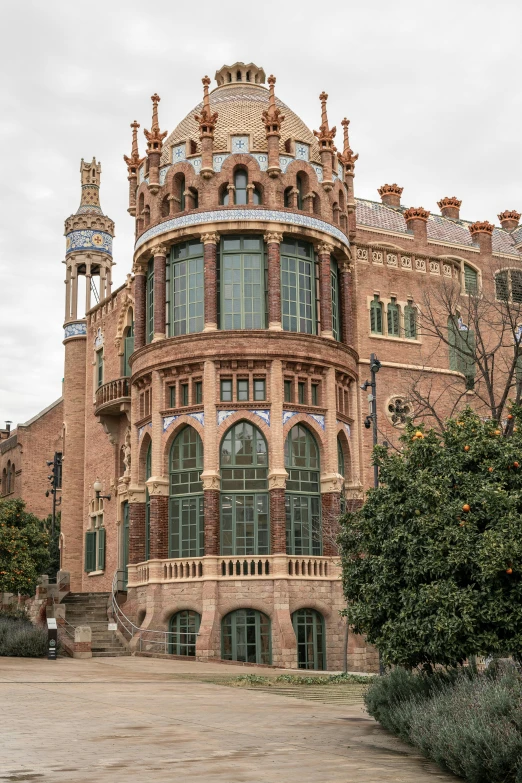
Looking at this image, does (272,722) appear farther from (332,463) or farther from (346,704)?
(332,463)

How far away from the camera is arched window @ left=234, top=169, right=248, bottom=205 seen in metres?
34.2

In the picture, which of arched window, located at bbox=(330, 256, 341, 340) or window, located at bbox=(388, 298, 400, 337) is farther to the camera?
window, located at bbox=(388, 298, 400, 337)

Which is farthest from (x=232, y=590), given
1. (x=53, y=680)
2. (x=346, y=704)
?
(x=346, y=704)

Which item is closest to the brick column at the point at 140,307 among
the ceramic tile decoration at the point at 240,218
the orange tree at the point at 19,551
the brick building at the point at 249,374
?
the brick building at the point at 249,374

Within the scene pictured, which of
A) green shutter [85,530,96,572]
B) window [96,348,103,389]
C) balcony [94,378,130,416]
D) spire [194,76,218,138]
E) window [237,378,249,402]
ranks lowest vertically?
green shutter [85,530,96,572]

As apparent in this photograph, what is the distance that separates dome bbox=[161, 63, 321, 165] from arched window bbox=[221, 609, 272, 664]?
16157 mm

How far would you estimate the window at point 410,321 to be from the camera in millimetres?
38156

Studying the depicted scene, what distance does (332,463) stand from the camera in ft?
108

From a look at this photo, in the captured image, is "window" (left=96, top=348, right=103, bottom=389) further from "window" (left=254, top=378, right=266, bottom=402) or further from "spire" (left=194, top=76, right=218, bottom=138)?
"spire" (left=194, top=76, right=218, bottom=138)

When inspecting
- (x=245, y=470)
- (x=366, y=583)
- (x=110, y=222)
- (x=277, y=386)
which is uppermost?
(x=110, y=222)

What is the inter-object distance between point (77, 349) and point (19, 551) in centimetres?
1185

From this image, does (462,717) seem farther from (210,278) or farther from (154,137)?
(154,137)

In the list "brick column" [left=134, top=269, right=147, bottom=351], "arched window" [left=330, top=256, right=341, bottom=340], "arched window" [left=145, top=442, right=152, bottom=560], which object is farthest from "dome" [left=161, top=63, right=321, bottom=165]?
"arched window" [left=145, top=442, right=152, bottom=560]

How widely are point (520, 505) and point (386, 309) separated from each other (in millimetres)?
24421
